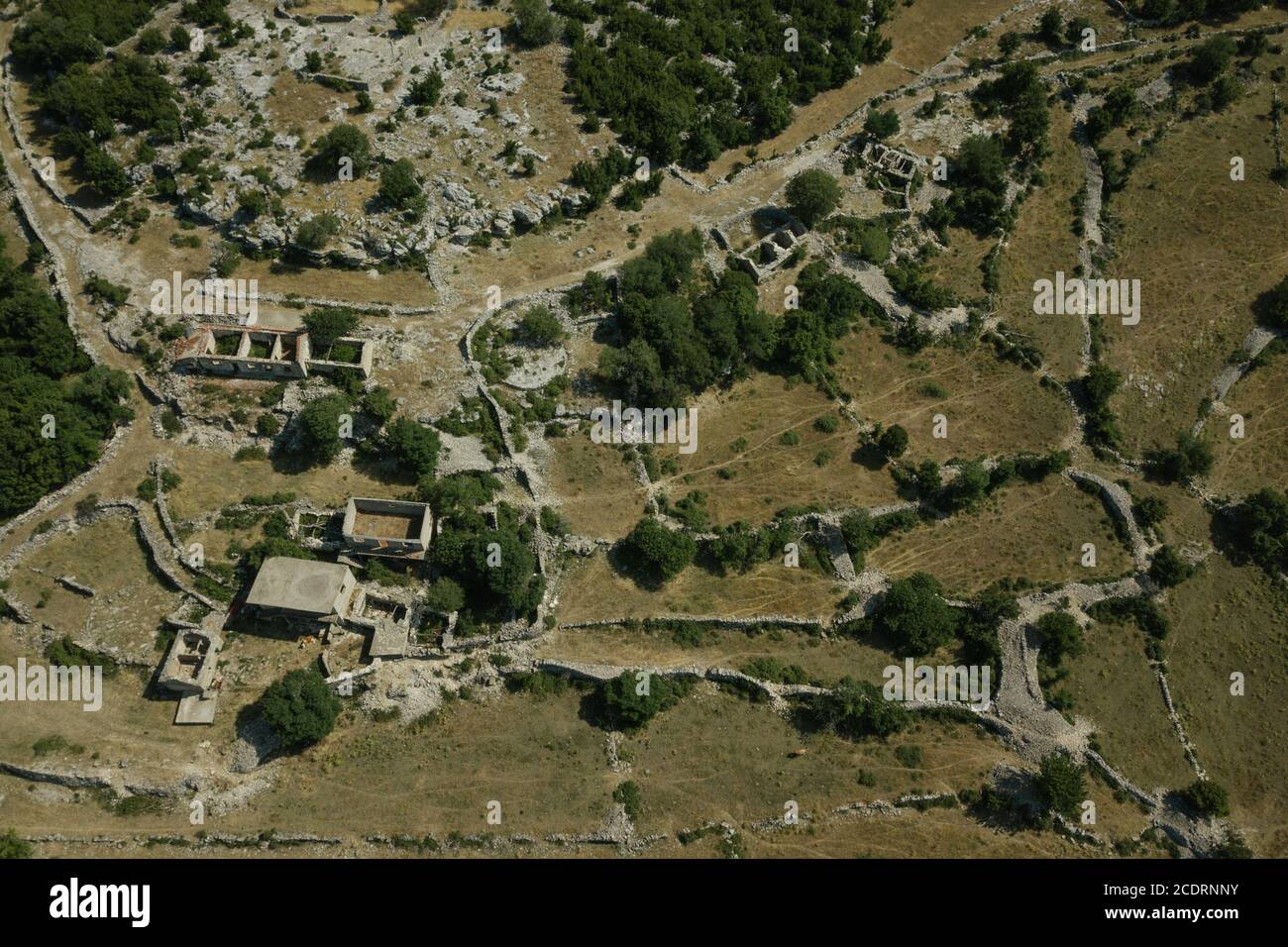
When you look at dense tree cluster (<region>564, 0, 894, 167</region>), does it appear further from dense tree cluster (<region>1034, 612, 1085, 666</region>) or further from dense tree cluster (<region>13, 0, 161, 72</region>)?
dense tree cluster (<region>1034, 612, 1085, 666</region>)

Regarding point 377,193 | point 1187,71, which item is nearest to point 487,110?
point 377,193

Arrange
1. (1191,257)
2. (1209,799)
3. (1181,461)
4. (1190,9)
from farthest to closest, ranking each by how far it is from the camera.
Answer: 1. (1190,9)
2. (1191,257)
3. (1181,461)
4. (1209,799)

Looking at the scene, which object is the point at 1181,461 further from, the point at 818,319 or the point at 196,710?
the point at 196,710

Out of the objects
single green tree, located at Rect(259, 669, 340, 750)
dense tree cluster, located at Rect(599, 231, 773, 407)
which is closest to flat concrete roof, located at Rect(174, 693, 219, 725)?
single green tree, located at Rect(259, 669, 340, 750)


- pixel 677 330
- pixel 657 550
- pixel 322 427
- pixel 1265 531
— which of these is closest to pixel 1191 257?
pixel 1265 531

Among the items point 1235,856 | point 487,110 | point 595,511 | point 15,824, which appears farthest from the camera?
point 487,110

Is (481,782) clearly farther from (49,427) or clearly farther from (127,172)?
(127,172)
